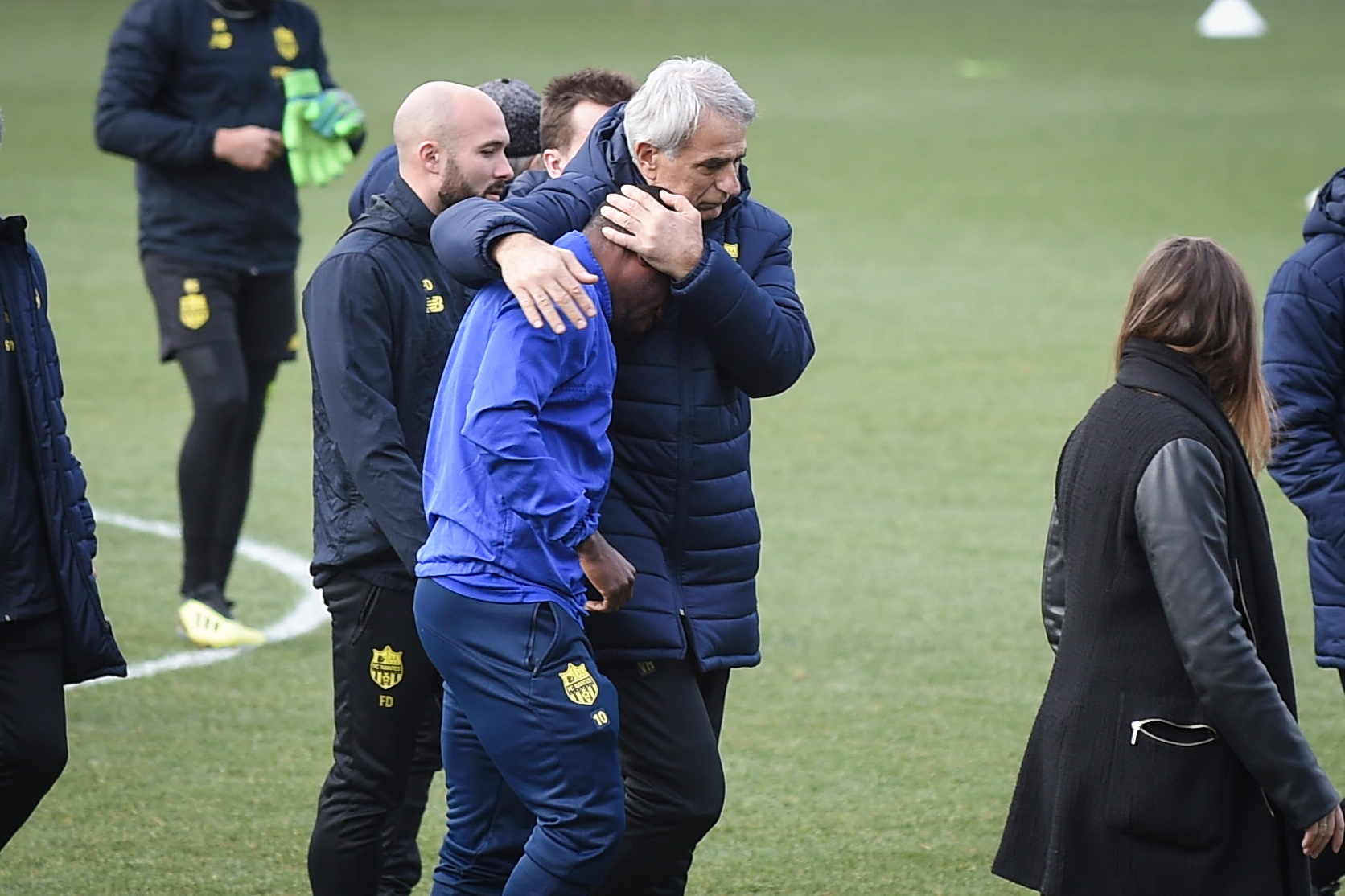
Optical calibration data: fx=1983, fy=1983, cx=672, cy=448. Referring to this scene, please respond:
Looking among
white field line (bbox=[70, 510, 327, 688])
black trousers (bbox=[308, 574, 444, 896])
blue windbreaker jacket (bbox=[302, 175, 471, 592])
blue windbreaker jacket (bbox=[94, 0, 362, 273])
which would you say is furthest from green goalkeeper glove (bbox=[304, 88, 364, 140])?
black trousers (bbox=[308, 574, 444, 896])

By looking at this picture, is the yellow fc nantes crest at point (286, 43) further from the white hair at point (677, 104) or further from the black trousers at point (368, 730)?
the white hair at point (677, 104)

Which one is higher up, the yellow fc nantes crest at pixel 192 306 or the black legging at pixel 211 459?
the yellow fc nantes crest at pixel 192 306

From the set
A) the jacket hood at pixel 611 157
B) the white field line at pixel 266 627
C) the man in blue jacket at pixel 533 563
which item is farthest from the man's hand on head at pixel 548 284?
the white field line at pixel 266 627

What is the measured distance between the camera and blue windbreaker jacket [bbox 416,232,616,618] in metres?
3.65

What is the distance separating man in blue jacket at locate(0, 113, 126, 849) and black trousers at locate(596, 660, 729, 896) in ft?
4.11

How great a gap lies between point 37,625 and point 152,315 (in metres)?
9.55

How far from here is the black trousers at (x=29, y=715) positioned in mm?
4363

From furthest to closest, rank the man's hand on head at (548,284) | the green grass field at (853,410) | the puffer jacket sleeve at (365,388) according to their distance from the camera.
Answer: the green grass field at (853,410) < the puffer jacket sleeve at (365,388) < the man's hand on head at (548,284)

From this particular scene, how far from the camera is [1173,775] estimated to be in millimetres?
3652

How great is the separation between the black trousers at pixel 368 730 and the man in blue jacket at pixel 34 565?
581 mm

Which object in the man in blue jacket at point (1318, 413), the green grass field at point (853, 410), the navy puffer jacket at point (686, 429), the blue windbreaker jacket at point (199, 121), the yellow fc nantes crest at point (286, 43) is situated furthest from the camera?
the yellow fc nantes crest at point (286, 43)

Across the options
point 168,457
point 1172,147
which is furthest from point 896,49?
point 168,457

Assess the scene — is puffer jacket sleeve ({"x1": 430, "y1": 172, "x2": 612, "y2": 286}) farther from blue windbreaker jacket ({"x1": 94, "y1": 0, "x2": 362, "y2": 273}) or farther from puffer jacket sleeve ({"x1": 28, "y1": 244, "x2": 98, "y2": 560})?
blue windbreaker jacket ({"x1": 94, "y1": 0, "x2": 362, "y2": 273})

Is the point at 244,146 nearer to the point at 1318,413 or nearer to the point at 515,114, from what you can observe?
the point at 515,114
